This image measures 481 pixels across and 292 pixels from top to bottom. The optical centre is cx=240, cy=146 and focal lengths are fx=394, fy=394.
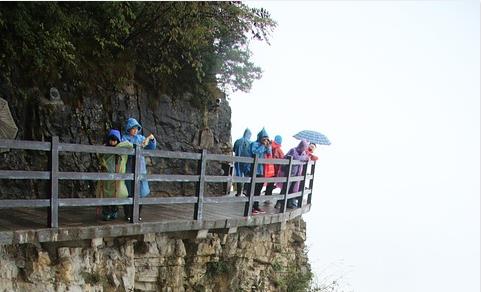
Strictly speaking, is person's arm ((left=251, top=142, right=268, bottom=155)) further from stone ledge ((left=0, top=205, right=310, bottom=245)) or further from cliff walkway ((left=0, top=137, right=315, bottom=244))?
stone ledge ((left=0, top=205, right=310, bottom=245))

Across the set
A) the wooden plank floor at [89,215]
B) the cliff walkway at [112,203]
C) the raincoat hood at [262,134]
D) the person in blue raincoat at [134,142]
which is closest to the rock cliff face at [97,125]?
the wooden plank floor at [89,215]

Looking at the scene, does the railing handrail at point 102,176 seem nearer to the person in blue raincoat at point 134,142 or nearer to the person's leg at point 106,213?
the person in blue raincoat at point 134,142

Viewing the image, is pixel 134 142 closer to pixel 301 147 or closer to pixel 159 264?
pixel 159 264

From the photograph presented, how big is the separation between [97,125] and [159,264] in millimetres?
3774

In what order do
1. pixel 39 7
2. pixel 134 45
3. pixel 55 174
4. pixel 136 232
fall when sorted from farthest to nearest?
pixel 134 45, pixel 39 7, pixel 136 232, pixel 55 174

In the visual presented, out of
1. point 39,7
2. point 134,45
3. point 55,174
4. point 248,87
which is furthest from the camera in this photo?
point 248,87

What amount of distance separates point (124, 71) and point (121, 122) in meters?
1.31

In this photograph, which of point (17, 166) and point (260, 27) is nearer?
point (17, 166)

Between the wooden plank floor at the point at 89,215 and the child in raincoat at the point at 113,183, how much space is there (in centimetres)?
18

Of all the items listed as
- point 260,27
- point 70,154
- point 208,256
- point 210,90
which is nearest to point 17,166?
point 70,154

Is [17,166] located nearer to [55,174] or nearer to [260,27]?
[55,174]

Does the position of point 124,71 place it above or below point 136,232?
above

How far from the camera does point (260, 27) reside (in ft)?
32.8

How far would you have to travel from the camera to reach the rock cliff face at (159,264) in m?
5.48
